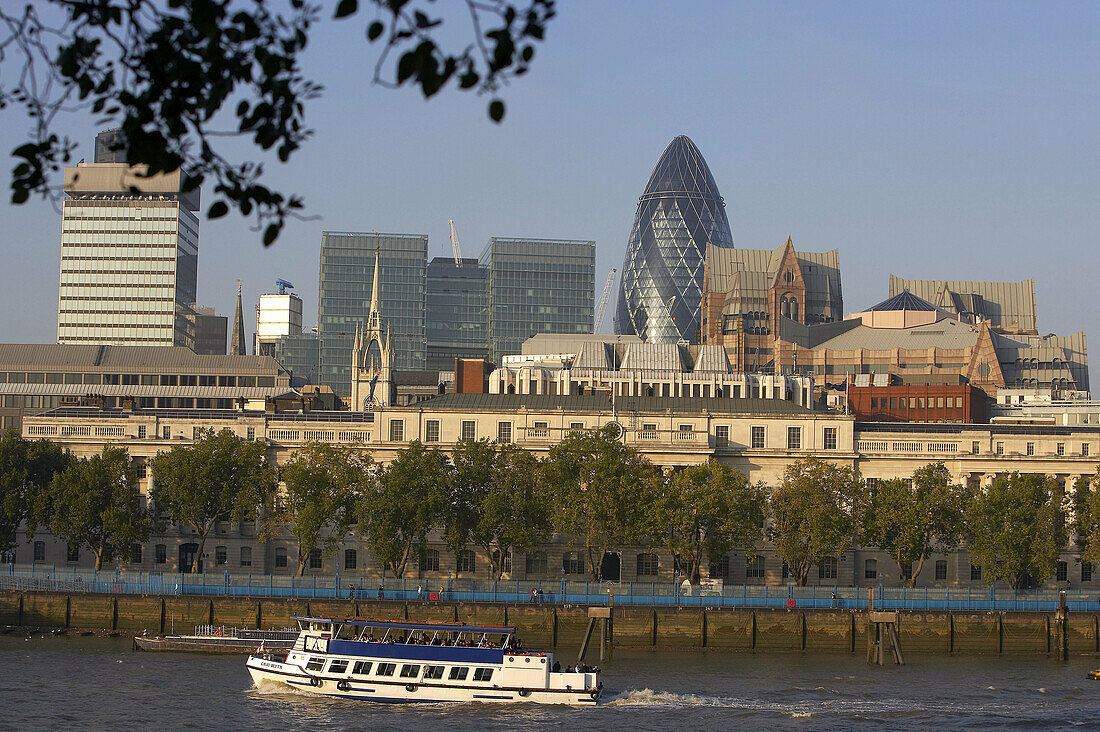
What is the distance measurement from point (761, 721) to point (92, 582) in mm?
53017

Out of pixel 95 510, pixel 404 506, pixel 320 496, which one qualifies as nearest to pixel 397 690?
pixel 404 506

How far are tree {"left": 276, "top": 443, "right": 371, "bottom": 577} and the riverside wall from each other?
9.80m

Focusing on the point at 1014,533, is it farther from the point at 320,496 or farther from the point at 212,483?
the point at 212,483

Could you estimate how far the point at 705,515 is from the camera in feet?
366

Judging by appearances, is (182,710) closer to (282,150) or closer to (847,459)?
(282,150)

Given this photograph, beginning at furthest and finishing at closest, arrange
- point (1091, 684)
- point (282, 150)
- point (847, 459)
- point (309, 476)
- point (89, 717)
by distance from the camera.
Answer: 1. point (847, 459)
2. point (309, 476)
3. point (1091, 684)
4. point (89, 717)
5. point (282, 150)

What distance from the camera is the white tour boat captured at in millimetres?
79125

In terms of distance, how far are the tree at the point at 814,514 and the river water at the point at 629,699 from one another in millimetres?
18004

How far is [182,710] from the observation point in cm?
7325

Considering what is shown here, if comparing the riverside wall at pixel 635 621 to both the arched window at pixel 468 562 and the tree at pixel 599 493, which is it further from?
the arched window at pixel 468 562

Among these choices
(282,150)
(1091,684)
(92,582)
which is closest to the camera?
(282,150)

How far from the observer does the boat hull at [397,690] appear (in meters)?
79.1

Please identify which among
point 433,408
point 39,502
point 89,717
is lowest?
point 89,717

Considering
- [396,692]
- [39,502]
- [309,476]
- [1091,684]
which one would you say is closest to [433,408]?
[309,476]
